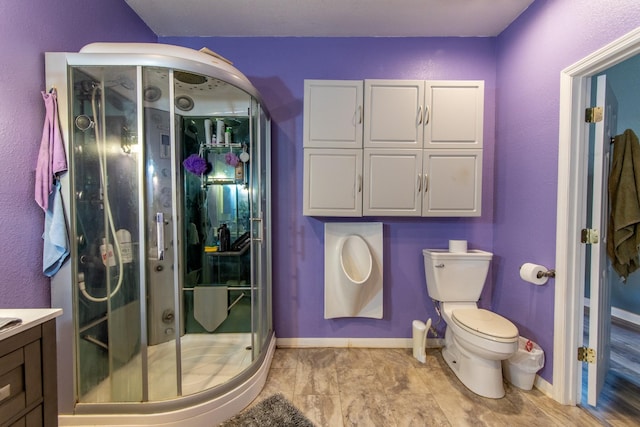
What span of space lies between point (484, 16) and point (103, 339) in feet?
10.6

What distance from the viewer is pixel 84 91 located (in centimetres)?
138

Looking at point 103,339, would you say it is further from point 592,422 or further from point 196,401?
point 592,422

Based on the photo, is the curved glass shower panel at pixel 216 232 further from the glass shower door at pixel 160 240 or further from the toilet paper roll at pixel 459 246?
the toilet paper roll at pixel 459 246

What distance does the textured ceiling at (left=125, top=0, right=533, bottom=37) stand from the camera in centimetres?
178

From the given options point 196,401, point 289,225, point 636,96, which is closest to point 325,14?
point 289,225

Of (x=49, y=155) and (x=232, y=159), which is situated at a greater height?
(x=232, y=159)

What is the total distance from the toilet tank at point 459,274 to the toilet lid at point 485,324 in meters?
0.13

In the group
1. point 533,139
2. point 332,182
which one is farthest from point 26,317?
point 533,139

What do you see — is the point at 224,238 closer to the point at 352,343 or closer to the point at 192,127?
the point at 192,127

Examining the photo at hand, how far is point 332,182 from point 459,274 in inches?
46.6

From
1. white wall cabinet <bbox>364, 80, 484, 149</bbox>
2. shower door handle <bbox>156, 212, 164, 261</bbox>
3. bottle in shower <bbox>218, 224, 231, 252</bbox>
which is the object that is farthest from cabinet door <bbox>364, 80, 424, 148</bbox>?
shower door handle <bbox>156, 212, 164, 261</bbox>

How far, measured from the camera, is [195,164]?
1740mm

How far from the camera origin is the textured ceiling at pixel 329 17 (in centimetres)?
178

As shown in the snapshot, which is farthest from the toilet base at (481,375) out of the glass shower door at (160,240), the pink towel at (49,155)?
the pink towel at (49,155)
